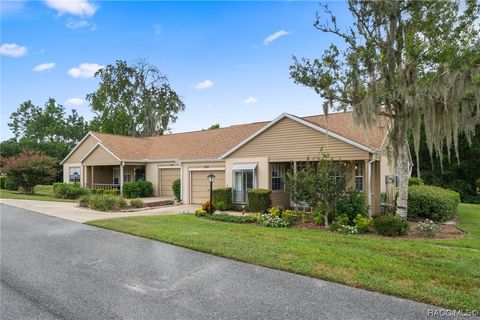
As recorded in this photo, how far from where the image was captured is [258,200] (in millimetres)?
13656

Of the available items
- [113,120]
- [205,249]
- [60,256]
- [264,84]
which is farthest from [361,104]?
[113,120]

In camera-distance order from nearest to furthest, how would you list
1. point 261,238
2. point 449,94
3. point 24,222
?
point 261,238
point 449,94
point 24,222

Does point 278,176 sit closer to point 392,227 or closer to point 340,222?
point 340,222

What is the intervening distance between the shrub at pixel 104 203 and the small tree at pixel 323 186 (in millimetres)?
9514

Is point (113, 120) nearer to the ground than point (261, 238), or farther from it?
farther from it

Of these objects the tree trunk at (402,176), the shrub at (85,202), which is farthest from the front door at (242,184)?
the shrub at (85,202)

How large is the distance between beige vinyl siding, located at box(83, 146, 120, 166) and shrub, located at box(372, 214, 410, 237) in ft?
59.0

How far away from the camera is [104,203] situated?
1530cm

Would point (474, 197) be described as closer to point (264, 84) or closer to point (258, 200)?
point (264, 84)

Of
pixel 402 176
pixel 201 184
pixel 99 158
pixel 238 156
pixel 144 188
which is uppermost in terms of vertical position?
pixel 99 158

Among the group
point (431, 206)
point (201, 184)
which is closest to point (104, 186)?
point (201, 184)

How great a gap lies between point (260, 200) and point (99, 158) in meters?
15.2

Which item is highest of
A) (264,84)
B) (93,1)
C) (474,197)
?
(93,1)

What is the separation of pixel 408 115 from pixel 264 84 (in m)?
11.3
